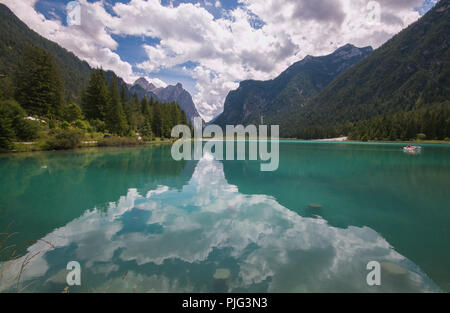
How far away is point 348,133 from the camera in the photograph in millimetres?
117938

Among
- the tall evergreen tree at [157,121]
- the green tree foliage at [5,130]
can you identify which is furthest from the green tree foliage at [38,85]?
the tall evergreen tree at [157,121]

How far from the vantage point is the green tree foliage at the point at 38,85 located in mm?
42125

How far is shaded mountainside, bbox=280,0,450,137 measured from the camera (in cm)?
13475

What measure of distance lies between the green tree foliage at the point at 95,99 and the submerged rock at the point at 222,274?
6319cm

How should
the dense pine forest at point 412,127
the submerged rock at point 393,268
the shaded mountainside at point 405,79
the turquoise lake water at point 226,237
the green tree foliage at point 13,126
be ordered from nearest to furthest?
1. the turquoise lake water at point 226,237
2. the submerged rock at point 393,268
3. the green tree foliage at point 13,126
4. the dense pine forest at point 412,127
5. the shaded mountainside at point 405,79

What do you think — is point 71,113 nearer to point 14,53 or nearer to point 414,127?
point 414,127

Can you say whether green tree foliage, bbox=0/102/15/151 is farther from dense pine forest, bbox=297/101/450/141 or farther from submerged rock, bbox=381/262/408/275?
dense pine forest, bbox=297/101/450/141

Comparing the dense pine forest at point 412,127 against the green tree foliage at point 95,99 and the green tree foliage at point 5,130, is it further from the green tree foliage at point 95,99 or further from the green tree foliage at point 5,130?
the green tree foliage at point 5,130

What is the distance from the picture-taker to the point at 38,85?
42719 mm

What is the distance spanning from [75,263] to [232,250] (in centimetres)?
401
